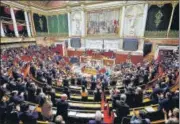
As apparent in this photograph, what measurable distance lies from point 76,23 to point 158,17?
3.43m

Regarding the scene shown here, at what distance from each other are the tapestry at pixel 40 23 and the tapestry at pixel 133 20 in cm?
365

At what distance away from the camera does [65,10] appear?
5.99m

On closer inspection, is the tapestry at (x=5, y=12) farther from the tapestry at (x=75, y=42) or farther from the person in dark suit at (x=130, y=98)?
the person in dark suit at (x=130, y=98)

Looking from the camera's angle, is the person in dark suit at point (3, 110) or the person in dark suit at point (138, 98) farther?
the person in dark suit at point (138, 98)

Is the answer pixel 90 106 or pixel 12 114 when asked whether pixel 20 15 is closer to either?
pixel 12 114

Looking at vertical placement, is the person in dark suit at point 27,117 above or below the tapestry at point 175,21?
below

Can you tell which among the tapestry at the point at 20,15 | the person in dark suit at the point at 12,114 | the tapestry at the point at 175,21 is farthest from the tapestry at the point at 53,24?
the tapestry at the point at 175,21

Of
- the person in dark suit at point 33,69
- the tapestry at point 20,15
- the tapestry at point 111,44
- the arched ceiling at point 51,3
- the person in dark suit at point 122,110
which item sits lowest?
the person in dark suit at point 122,110

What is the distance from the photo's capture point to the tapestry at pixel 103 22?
6.36m

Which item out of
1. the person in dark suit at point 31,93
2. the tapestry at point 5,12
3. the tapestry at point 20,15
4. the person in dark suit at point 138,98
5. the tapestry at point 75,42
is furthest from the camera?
the tapestry at point 75,42

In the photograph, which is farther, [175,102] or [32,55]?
[32,55]

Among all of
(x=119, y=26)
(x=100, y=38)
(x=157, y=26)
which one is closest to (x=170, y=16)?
(x=157, y=26)

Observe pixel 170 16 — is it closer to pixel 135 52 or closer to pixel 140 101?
pixel 135 52

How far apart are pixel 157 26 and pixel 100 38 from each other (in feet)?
8.19
